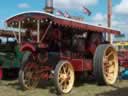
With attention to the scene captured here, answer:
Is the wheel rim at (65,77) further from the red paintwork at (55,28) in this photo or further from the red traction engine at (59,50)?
the red paintwork at (55,28)

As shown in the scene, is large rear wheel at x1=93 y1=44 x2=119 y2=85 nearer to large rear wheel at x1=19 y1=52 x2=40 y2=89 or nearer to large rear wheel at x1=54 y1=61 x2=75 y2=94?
large rear wheel at x1=54 y1=61 x2=75 y2=94

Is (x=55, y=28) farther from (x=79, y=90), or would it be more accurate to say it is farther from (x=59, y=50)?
(x=79, y=90)

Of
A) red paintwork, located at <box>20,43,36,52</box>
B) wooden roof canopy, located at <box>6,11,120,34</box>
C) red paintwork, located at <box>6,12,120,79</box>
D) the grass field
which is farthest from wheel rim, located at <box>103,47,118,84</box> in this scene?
red paintwork, located at <box>20,43,36,52</box>

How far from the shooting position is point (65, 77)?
1125 centimetres

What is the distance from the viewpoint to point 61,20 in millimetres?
11102

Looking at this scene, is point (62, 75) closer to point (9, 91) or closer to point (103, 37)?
point (9, 91)

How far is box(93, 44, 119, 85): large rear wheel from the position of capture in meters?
12.6

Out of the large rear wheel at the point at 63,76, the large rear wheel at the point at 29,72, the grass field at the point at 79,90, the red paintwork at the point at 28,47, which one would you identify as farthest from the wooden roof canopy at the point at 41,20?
the grass field at the point at 79,90

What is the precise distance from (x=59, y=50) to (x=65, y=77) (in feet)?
3.83

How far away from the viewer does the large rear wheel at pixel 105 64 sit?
12.6 meters

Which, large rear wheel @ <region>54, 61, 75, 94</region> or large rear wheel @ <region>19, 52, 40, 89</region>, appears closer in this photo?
large rear wheel @ <region>54, 61, 75, 94</region>

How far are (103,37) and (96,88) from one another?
8.17ft

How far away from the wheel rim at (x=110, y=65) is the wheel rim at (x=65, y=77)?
1.86 meters

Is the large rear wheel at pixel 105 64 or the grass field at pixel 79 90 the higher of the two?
the large rear wheel at pixel 105 64
